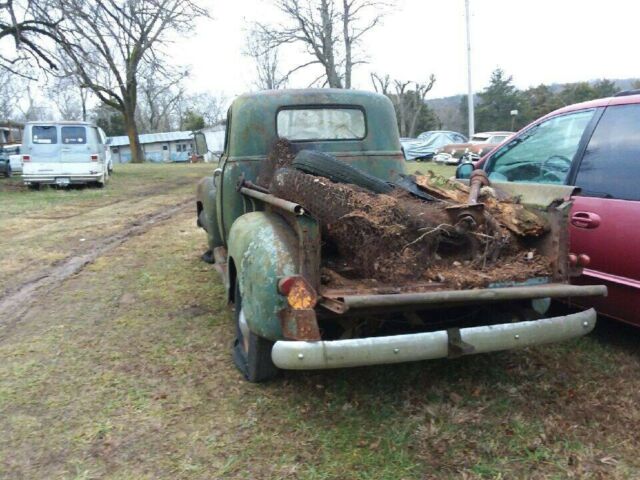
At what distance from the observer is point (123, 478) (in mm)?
2662

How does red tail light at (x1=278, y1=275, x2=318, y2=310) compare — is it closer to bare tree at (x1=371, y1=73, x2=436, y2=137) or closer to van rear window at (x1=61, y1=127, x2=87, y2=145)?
van rear window at (x1=61, y1=127, x2=87, y2=145)

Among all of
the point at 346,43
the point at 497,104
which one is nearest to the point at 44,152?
the point at 346,43

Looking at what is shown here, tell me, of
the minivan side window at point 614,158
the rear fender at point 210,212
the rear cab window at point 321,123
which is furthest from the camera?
the rear fender at point 210,212

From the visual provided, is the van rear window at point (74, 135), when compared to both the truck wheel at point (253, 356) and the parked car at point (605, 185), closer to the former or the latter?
the truck wheel at point (253, 356)

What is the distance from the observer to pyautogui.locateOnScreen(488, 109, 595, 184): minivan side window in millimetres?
4133

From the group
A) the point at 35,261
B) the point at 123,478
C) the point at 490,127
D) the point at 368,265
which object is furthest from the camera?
the point at 490,127

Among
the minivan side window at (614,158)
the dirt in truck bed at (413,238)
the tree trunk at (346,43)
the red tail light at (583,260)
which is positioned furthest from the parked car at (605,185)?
the tree trunk at (346,43)

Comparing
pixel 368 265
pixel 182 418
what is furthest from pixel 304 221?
pixel 182 418

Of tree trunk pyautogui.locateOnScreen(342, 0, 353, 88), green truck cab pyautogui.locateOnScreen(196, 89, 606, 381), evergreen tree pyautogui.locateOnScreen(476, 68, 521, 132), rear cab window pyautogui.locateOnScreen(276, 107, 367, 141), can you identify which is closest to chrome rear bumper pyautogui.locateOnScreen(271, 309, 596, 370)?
green truck cab pyautogui.locateOnScreen(196, 89, 606, 381)

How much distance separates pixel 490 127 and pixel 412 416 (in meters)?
57.4

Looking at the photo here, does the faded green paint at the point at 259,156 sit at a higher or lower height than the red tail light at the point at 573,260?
higher

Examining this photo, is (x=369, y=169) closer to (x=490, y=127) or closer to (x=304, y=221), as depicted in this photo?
(x=304, y=221)

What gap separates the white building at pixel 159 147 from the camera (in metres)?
61.2

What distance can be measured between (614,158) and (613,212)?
1.38 ft
